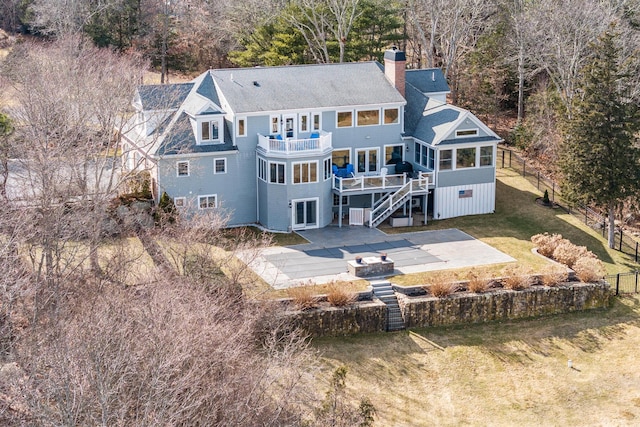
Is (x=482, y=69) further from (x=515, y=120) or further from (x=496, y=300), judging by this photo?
(x=496, y=300)

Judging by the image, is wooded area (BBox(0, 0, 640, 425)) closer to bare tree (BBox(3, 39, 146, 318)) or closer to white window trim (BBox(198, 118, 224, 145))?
bare tree (BBox(3, 39, 146, 318))

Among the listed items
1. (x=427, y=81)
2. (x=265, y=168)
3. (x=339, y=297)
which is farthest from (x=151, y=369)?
(x=427, y=81)

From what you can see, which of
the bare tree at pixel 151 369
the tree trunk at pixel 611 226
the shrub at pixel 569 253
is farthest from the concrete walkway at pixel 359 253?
the bare tree at pixel 151 369

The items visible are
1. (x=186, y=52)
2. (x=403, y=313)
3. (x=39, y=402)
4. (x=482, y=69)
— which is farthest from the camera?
(x=186, y=52)

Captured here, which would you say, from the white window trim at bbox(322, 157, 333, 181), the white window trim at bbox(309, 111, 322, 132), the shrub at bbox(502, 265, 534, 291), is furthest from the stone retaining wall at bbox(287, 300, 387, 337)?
the white window trim at bbox(309, 111, 322, 132)

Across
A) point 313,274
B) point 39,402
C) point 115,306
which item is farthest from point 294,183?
point 39,402

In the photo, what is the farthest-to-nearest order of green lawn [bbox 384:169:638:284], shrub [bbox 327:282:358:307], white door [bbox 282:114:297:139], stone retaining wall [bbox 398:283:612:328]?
white door [bbox 282:114:297:139]
green lawn [bbox 384:169:638:284]
stone retaining wall [bbox 398:283:612:328]
shrub [bbox 327:282:358:307]

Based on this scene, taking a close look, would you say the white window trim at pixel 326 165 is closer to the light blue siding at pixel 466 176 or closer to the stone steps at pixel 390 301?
the light blue siding at pixel 466 176

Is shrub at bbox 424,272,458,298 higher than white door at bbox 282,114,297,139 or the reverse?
the reverse
